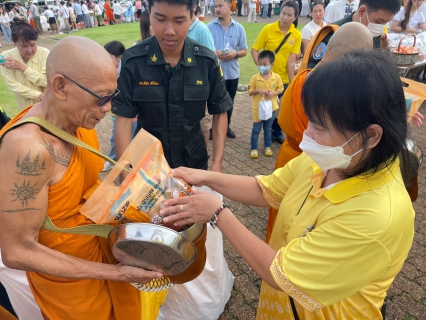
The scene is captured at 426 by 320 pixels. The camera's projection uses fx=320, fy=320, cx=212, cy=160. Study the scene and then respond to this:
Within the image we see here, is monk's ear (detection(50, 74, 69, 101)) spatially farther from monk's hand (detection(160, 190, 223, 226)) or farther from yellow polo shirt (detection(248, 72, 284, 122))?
yellow polo shirt (detection(248, 72, 284, 122))

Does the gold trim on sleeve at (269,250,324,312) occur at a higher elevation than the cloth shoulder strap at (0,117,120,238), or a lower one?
lower

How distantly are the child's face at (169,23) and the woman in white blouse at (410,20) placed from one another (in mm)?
7600

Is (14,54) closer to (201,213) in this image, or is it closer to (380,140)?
(201,213)

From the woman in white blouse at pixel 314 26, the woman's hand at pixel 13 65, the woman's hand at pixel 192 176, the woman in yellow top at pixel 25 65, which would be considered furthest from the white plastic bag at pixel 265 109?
the woman's hand at pixel 13 65

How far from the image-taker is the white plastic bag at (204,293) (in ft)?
8.44

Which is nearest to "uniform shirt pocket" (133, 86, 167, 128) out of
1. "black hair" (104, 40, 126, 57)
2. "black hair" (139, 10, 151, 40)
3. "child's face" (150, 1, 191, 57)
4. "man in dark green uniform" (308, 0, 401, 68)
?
"child's face" (150, 1, 191, 57)

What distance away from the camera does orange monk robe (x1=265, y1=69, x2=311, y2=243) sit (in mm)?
2510

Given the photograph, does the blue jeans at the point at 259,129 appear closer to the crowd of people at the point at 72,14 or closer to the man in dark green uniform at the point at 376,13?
the man in dark green uniform at the point at 376,13

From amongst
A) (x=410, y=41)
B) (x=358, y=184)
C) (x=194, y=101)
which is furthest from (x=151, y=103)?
(x=410, y=41)

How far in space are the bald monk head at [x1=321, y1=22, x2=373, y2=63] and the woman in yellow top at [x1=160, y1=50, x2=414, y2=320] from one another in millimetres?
1197

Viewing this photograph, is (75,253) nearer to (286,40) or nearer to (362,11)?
(362,11)

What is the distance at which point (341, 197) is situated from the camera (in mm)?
1293

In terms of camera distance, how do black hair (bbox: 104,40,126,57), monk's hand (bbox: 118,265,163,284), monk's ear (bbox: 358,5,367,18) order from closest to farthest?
monk's hand (bbox: 118,265,163,284) < monk's ear (bbox: 358,5,367,18) < black hair (bbox: 104,40,126,57)

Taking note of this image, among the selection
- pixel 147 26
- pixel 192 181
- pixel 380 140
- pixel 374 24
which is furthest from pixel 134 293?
pixel 147 26
